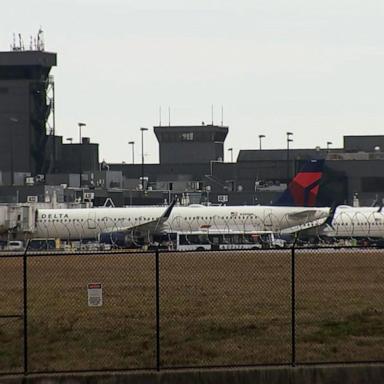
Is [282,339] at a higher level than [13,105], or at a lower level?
lower

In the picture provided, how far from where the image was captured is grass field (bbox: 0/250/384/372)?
77.8ft

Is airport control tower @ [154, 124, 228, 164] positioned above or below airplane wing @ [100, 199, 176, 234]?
above

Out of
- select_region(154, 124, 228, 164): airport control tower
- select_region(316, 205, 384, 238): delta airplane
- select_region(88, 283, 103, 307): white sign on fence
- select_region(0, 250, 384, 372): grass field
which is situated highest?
select_region(154, 124, 228, 164): airport control tower

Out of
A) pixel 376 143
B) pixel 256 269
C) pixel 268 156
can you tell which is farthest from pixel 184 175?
pixel 256 269

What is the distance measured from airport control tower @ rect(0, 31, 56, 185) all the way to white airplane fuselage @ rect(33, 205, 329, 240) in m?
62.1

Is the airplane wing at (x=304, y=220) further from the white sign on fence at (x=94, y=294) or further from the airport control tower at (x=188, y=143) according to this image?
the airport control tower at (x=188, y=143)

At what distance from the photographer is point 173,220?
81.6m

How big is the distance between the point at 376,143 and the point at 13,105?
5020 cm

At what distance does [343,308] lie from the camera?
27.7 m

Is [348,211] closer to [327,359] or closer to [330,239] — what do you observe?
[330,239]

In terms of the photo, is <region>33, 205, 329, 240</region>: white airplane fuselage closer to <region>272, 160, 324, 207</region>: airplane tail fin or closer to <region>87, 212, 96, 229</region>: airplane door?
<region>87, 212, 96, 229</region>: airplane door

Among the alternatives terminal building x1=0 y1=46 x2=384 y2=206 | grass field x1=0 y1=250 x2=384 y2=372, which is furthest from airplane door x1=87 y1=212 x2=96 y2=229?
grass field x1=0 y1=250 x2=384 y2=372

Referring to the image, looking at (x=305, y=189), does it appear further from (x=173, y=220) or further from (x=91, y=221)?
(x=91, y=221)

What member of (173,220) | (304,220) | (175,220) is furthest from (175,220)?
(304,220)
